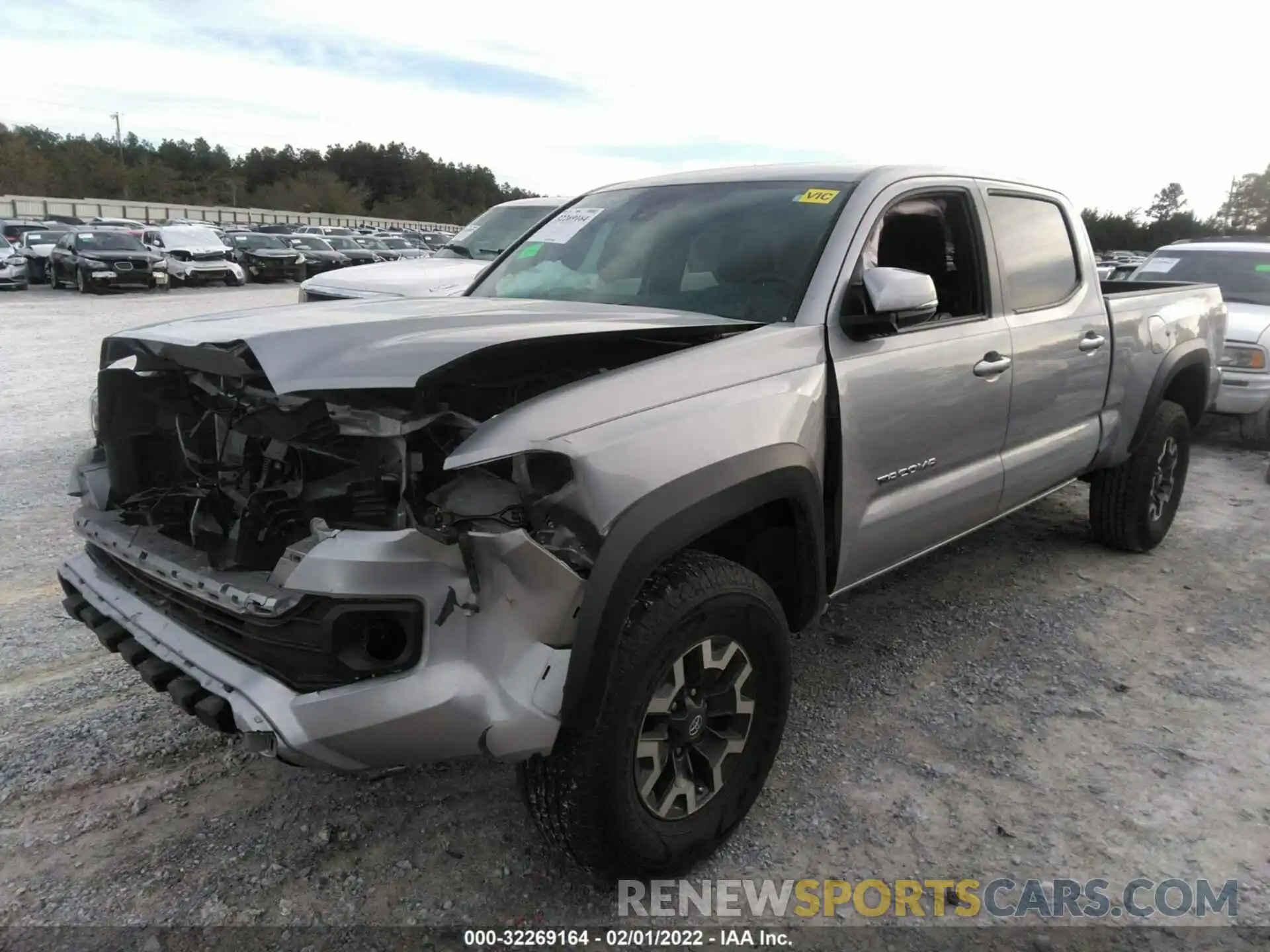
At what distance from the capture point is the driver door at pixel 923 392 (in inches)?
116


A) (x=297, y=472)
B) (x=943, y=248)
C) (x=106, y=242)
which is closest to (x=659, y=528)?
(x=297, y=472)

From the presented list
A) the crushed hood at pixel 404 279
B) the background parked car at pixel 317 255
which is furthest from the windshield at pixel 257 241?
the crushed hood at pixel 404 279

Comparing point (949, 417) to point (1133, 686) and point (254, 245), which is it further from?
point (254, 245)

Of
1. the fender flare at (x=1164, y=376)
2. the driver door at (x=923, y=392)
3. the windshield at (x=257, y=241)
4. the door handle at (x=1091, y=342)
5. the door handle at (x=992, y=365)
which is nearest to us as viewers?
the driver door at (x=923, y=392)

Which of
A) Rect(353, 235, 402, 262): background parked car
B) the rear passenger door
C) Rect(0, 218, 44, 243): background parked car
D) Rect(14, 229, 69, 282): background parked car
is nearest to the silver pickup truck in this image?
the rear passenger door

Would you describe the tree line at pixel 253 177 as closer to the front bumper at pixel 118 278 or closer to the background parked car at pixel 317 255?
the background parked car at pixel 317 255

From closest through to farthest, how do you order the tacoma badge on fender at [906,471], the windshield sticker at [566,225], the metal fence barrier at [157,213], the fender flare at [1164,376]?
the tacoma badge on fender at [906,471]
the windshield sticker at [566,225]
the fender flare at [1164,376]
the metal fence barrier at [157,213]

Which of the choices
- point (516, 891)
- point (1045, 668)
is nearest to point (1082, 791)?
point (1045, 668)

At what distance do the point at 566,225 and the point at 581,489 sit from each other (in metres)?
2.25

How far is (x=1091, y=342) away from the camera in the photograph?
4223 mm

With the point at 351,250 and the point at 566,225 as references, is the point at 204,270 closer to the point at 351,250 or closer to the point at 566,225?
the point at 351,250

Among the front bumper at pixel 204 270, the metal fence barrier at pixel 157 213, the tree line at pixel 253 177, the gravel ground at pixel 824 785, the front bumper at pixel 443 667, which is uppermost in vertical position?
the tree line at pixel 253 177

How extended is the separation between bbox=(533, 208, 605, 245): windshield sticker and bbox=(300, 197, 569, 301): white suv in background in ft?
6.08

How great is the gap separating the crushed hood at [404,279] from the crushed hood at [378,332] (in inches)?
156
